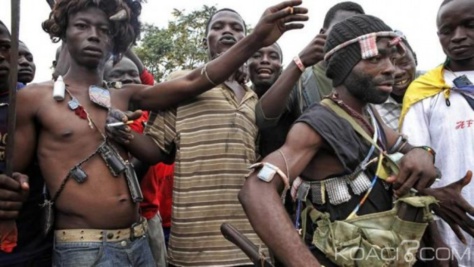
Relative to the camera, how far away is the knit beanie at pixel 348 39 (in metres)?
2.56

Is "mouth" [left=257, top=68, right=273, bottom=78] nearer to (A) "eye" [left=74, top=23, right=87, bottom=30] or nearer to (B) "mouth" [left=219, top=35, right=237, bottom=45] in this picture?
(B) "mouth" [left=219, top=35, right=237, bottom=45]

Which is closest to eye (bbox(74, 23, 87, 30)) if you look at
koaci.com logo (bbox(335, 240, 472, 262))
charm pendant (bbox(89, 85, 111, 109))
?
charm pendant (bbox(89, 85, 111, 109))

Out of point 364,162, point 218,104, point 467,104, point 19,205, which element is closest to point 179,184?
point 218,104

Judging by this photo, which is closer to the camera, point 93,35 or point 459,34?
point 93,35

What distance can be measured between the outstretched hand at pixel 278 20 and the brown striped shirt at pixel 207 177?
56 centimetres

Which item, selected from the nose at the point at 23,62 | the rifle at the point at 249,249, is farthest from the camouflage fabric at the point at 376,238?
the nose at the point at 23,62

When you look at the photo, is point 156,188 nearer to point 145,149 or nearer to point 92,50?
point 145,149

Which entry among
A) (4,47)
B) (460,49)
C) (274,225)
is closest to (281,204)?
(274,225)

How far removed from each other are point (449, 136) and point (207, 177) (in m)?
1.45

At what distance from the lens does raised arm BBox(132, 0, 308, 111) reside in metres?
2.83

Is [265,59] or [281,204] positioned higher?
[265,59]

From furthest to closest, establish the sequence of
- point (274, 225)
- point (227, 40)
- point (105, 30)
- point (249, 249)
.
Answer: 1. point (227, 40)
2. point (105, 30)
3. point (249, 249)
4. point (274, 225)

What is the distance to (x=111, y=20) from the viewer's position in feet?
10.2

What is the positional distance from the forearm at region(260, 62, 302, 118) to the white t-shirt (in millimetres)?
733
